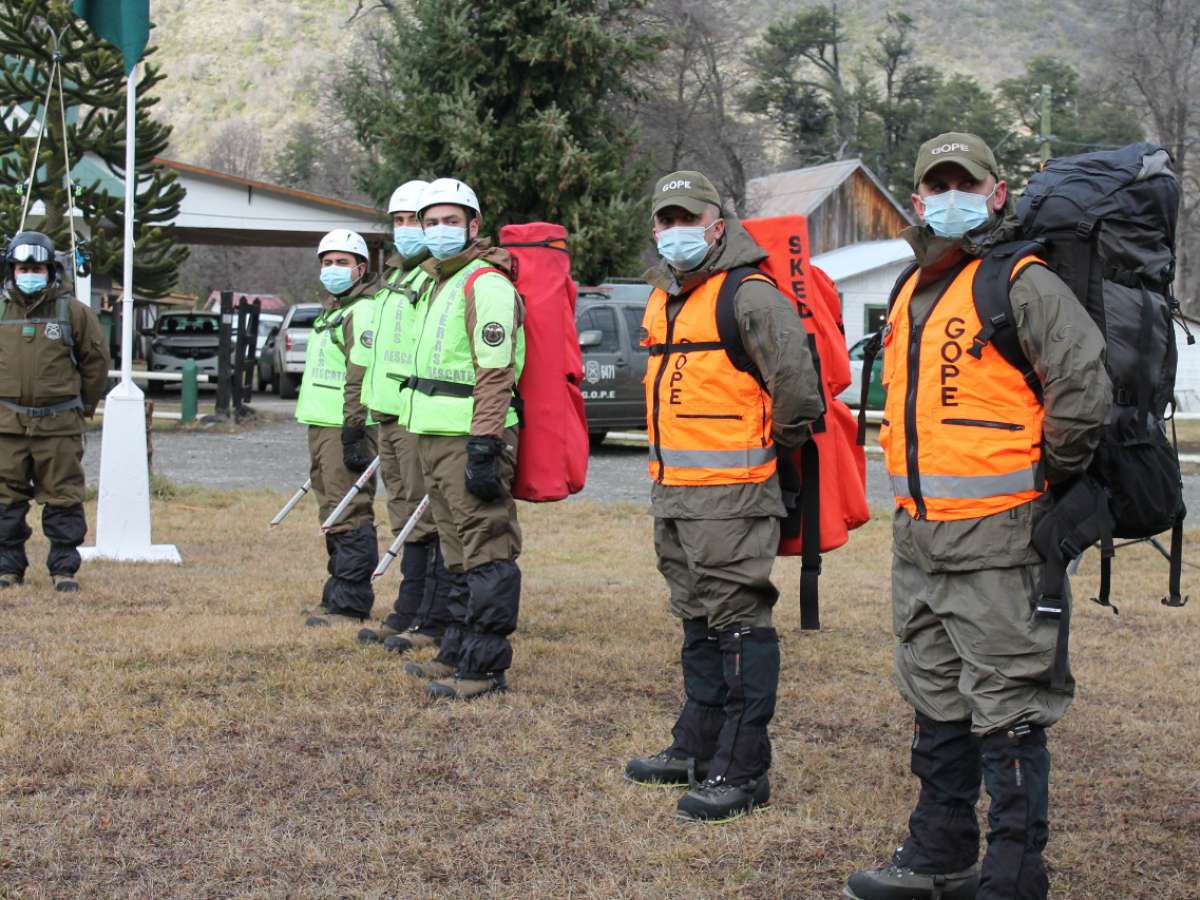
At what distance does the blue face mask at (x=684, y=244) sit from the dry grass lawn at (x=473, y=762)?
1.84 metres

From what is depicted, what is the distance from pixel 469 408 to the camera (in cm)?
607

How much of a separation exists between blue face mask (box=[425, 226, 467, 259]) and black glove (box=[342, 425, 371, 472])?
1.70 metres

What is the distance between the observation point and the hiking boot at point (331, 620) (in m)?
7.65

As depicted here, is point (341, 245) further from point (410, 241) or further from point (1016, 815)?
point (1016, 815)

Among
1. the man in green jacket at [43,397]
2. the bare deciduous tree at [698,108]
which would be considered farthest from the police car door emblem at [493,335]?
the bare deciduous tree at [698,108]

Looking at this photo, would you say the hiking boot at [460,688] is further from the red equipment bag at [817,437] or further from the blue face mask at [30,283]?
the blue face mask at [30,283]

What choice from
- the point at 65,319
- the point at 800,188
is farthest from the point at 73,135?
the point at 800,188

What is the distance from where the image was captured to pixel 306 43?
511ft

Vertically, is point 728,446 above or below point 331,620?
above

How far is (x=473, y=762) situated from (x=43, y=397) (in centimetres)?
455

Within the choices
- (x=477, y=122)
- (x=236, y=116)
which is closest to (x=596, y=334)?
(x=477, y=122)

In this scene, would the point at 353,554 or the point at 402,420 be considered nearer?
the point at 402,420

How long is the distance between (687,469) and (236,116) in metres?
142

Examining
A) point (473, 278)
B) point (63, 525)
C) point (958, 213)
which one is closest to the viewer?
point (958, 213)
